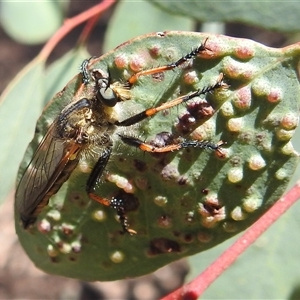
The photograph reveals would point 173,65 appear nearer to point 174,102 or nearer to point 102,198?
point 174,102

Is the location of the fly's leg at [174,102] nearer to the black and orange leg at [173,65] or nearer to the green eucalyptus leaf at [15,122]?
the black and orange leg at [173,65]

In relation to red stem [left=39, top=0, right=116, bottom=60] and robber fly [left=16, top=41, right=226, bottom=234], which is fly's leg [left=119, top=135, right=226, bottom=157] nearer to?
robber fly [left=16, top=41, right=226, bottom=234]

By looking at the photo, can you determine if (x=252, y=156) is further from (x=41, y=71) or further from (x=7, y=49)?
(x=7, y=49)

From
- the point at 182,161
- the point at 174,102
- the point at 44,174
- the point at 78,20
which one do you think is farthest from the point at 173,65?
the point at 78,20

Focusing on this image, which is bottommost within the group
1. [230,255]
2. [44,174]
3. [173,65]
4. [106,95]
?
[44,174]

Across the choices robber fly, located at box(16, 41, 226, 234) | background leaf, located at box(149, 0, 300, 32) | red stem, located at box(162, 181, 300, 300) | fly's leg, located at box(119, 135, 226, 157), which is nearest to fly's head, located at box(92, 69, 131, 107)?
robber fly, located at box(16, 41, 226, 234)

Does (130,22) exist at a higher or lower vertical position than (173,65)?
lower
